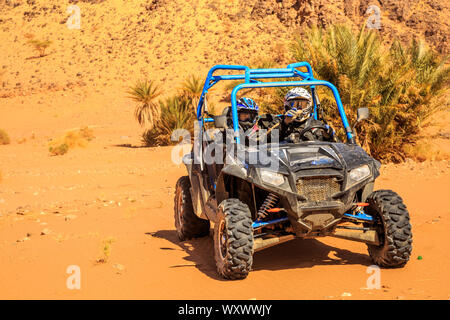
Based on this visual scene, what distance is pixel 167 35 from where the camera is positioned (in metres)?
49.2

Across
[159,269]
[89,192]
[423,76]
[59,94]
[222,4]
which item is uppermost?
[222,4]

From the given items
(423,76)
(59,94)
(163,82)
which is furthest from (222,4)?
(423,76)

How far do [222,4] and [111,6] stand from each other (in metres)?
12.1

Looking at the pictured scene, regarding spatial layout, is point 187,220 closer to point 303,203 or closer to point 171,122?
point 303,203

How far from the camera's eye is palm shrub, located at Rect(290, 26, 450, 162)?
43.5 ft

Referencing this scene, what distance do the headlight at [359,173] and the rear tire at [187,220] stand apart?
9.11 ft

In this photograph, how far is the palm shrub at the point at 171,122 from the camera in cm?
2178

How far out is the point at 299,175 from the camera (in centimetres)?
531

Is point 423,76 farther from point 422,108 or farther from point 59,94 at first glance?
point 59,94

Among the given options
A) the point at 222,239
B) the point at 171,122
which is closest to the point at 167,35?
the point at 171,122

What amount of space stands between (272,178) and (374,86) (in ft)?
29.3

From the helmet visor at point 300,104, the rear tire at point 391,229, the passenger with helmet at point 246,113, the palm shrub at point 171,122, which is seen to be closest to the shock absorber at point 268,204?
the rear tire at point 391,229
